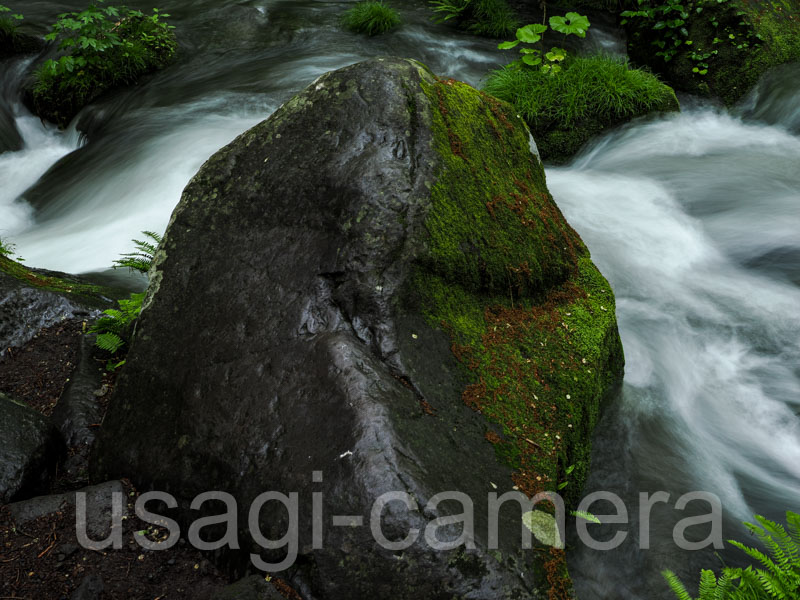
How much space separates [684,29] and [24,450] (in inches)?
399

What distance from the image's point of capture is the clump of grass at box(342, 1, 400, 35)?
35.7 ft

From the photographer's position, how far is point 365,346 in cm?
A: 280

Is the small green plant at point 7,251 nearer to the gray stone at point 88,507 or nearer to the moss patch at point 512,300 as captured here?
the gray stone at point 88,507

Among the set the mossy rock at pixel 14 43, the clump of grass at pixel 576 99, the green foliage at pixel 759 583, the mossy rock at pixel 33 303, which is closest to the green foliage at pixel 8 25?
the mossy rock at pixel 14 43

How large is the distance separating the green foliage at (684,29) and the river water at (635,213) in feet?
2.32

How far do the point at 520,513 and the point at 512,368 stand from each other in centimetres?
73

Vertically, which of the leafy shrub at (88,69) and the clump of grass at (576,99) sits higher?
the leafy shrub at (88,69)

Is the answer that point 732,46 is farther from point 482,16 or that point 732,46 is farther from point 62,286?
point 62,286

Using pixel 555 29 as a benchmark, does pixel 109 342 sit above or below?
below

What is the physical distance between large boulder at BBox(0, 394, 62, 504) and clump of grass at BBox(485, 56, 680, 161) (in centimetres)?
666

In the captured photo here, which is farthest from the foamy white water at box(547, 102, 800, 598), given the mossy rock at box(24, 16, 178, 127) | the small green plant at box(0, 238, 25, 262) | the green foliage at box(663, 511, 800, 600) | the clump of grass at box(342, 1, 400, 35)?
the mossy rock at box(24, 16, 178, 127)

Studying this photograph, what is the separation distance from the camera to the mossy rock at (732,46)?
930 centimetres

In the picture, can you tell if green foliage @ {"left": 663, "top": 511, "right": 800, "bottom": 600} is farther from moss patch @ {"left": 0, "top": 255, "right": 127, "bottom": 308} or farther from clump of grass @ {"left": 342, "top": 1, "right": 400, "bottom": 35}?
clump of grass @ {"left": 342, "top": 1, "right": 400, "bottom": 35}

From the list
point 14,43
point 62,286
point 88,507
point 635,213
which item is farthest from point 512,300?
point 14,43
